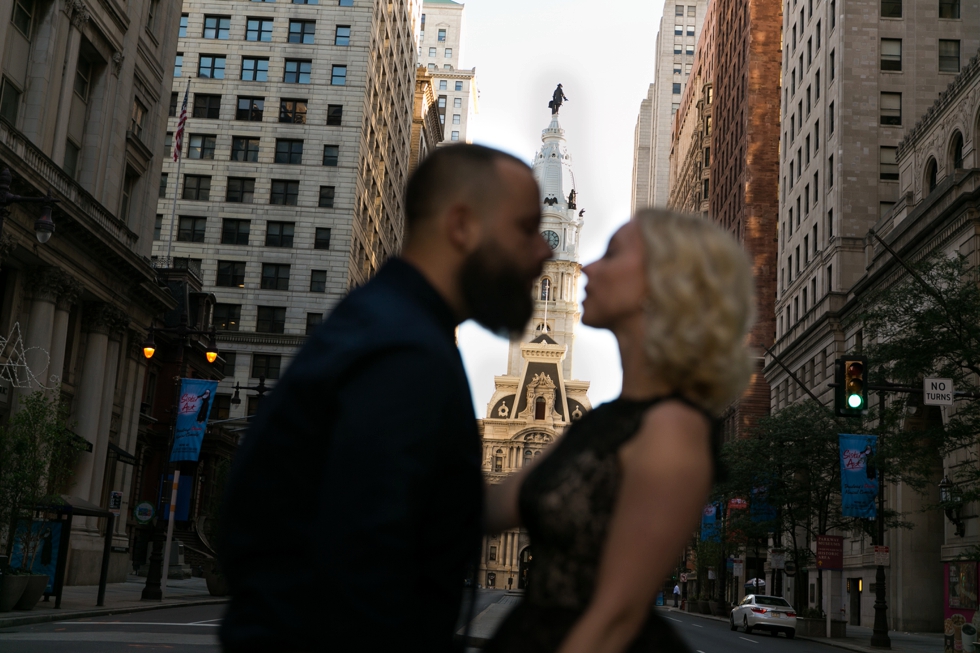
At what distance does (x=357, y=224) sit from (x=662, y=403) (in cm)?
7892

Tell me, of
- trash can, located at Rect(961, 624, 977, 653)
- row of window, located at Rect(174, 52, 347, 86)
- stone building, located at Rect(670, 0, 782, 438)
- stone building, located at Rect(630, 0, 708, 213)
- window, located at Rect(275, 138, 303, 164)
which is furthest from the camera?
stone building, located at Rect(630, 0, 708, 213)

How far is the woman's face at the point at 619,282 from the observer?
299cm

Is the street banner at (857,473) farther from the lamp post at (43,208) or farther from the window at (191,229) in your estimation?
the window at (191,229)

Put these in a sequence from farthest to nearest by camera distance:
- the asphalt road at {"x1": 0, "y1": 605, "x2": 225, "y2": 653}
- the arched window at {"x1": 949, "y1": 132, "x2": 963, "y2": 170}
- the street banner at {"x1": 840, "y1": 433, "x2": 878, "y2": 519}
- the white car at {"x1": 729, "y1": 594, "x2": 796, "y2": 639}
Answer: the arched window at {"x1": 949, "y1": 132, "x2": 963, "y2": 170} < the white car at {"x1": 729, "y1": 594, "x2": 796, "y2": 639} < the street banner at {"x1": 840, "y1": 433, "x2": 878, "y2": 519} < the asphalt road at {"x1": 0, "y1": 605, "x2": 225, "y2": 653}

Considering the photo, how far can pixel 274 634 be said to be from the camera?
2516mm

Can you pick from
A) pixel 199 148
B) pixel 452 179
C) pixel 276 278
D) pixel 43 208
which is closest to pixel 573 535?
pixel 452 179

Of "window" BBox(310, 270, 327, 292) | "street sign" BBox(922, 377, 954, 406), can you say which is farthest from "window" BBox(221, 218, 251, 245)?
"street sign" BBox(922, 377, 954, 406)

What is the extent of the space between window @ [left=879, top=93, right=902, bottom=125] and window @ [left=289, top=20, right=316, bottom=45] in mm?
40943

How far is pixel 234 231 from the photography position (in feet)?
259

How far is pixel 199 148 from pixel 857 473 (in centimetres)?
5787

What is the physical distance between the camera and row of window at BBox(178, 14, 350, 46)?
81.2 m

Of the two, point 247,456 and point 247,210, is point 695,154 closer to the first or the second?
point 247,210

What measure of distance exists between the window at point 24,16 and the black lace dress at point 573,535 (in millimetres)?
38142

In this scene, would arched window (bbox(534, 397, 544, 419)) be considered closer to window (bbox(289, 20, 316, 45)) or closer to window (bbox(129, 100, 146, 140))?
window (bbox(289, 20, 316, 45))
